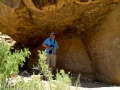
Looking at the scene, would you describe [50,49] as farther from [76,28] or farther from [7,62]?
[7,62]

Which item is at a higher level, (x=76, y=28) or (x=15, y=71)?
(x=76, y=28)

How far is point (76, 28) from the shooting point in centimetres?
592

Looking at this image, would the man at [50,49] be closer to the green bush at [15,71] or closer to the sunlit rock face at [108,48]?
the sunlit rock face at [108,48]

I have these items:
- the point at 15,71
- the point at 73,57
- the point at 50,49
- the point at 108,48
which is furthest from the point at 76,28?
the point at 15,71

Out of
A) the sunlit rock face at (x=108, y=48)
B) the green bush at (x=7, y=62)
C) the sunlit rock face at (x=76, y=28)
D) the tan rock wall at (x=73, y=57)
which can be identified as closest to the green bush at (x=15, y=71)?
the green bush at (x=7, y=62)

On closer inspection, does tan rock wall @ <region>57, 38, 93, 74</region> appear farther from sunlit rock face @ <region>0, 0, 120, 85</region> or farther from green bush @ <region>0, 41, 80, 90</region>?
green bush @ <region>0, 41, 80, 90</region>

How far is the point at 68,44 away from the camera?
644cm

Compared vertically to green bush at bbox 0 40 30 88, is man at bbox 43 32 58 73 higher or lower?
higher

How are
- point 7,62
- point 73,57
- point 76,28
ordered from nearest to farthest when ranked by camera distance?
point 7,62 → point 76,28 → point 73,57

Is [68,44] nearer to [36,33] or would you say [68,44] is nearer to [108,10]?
[36,33]

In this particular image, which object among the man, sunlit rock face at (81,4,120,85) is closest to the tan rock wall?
sunlit rock face at (81,4,120,85)

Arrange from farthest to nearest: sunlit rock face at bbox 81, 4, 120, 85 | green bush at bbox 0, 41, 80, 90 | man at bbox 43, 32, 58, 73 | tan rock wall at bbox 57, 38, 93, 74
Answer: tan rock wall at bbox 57, 38, 93, 74 < man at bbox 43, 32, 58, 73 < sunlit rock face at bbox 81, 4, 120, 85 < green bush at bbox 0, 41, 80, 90

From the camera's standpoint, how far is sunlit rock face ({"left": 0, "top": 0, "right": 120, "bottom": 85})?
4.96 meters

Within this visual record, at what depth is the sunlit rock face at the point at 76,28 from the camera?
4.96 metres
